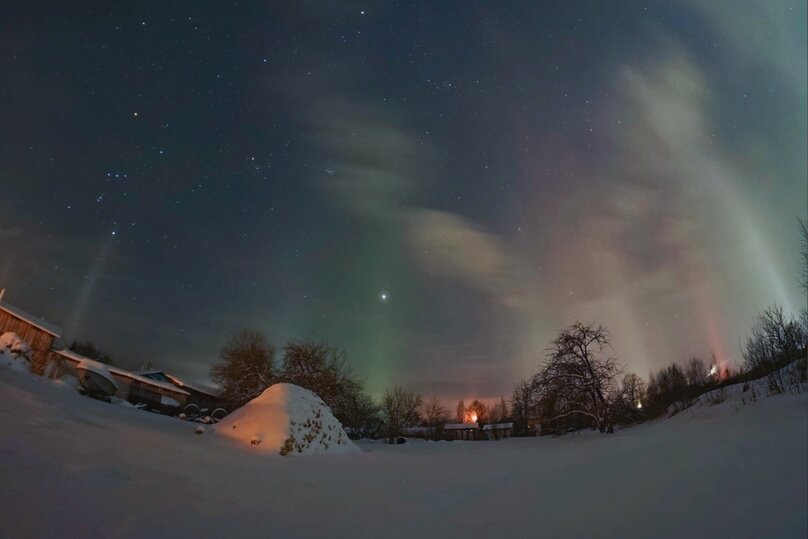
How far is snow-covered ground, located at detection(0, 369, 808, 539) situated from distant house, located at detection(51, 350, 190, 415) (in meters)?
33.9

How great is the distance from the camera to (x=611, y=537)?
3.81 m

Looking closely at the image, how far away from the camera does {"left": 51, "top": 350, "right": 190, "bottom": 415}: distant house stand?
34688 mm

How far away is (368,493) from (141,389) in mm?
41389

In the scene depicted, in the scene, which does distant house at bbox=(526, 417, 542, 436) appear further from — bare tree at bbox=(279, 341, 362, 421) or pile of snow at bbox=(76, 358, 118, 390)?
pile of snow at bbox=(76, 358, 118, 390)

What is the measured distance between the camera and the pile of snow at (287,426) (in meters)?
10.8

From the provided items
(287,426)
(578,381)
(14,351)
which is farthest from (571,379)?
(14,351)

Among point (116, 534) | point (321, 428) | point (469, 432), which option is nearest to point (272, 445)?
point (321, 428)

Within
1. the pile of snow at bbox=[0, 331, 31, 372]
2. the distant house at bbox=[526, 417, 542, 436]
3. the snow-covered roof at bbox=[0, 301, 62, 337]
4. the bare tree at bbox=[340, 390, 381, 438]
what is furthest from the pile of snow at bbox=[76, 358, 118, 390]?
the distant house at bbox=[526, 417, 542, 436]

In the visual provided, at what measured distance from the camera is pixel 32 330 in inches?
1228

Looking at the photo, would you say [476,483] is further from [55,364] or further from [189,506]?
[55,364]

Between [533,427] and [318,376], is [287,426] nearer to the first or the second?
[318,376]

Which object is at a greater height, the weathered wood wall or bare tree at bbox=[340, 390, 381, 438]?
the weathered wood wall

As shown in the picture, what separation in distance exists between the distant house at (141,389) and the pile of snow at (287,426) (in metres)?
27.2

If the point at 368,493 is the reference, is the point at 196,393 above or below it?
above
